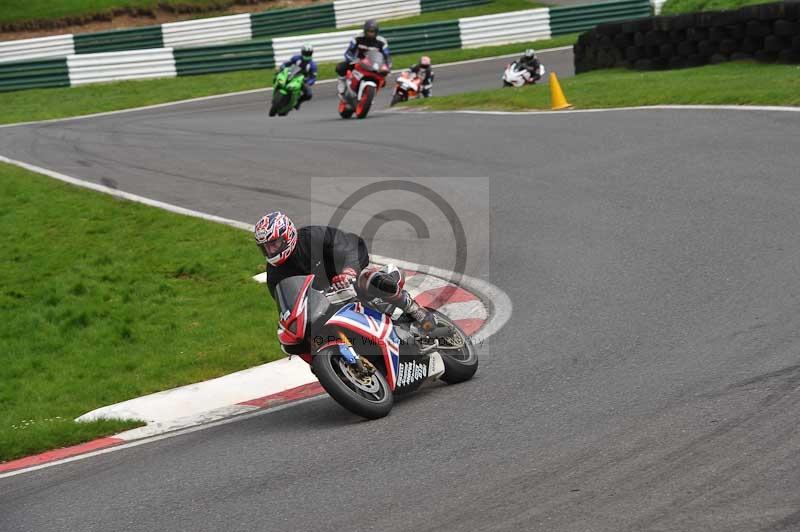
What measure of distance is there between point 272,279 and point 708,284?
11.4ft

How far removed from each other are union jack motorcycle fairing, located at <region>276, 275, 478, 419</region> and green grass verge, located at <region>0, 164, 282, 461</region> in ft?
5.45

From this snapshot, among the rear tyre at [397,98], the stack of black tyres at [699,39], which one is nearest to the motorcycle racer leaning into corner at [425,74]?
the rear tyre at [397,98]

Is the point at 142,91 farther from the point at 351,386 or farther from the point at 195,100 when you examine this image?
the point at 351,386

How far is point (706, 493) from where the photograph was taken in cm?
486

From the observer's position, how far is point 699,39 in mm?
20281

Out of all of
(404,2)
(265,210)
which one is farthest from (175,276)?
(404,2)

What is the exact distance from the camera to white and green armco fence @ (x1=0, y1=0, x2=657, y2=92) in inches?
1244

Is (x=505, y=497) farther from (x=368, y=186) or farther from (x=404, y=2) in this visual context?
(x=404, y=2)

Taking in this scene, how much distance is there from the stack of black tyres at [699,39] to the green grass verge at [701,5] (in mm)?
1222

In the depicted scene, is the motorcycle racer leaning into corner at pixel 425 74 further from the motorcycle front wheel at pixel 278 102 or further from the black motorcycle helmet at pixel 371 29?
the motorcycle front wheel at pixel 278 102

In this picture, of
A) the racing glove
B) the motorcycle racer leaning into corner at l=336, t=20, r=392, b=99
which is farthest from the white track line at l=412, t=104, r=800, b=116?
the racing glove

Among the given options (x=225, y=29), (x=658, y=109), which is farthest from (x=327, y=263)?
(x=225, y=29)

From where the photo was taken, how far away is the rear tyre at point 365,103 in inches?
856

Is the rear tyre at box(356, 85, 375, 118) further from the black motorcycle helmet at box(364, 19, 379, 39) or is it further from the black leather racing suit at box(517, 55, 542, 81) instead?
the black leather racing suit at box(517, 55, 542, 81)
